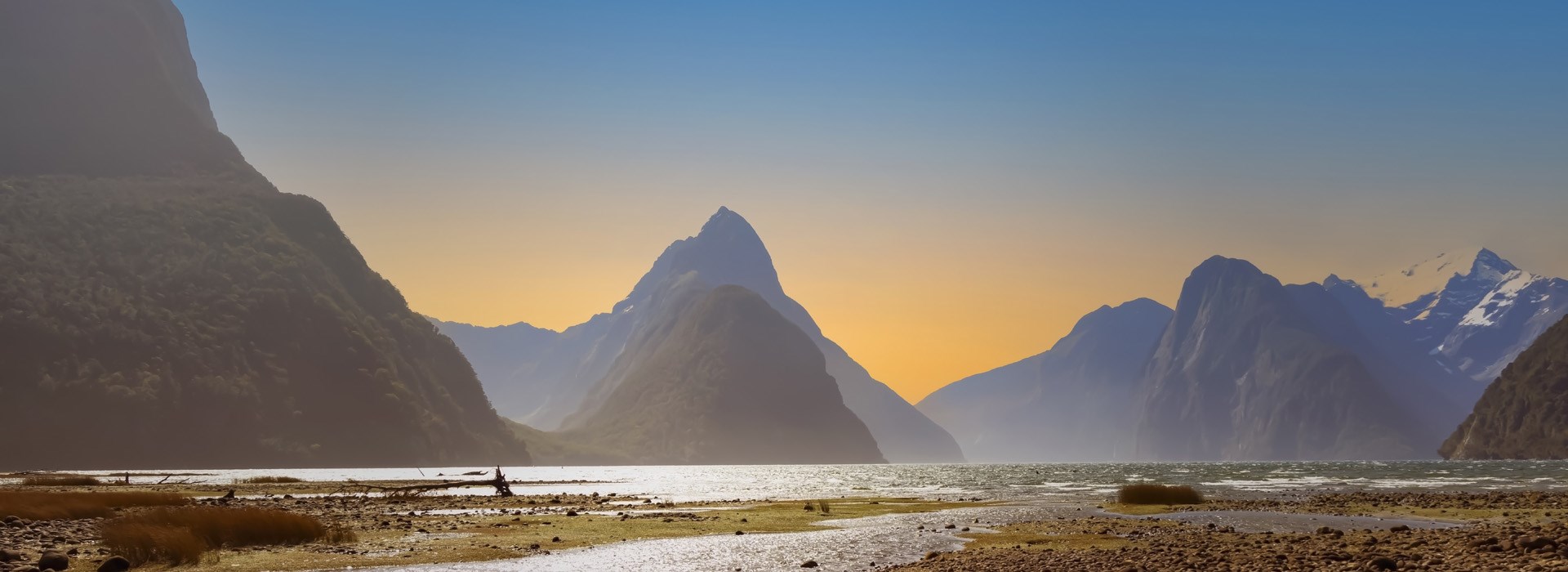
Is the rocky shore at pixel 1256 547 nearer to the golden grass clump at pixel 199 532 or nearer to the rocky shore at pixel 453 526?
the rocky shore at pixel 453 526

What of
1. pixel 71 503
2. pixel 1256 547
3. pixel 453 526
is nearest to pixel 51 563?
pixel 453 526

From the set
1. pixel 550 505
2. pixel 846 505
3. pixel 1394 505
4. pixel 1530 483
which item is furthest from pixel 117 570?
pixel 1530 483

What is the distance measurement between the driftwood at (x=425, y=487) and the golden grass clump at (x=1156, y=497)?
4008 cm

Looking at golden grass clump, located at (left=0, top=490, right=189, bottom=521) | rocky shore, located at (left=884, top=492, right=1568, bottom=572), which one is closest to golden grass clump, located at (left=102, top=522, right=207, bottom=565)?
golden grass clump, located at (left=0, top=490, right=189, bottom=521)

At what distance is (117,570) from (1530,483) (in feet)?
338

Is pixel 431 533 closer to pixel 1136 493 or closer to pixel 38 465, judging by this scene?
pixel 1136 493

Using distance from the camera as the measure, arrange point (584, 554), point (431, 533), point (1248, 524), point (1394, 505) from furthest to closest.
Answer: point (1394, 505)
point (1248, 524)
point (431, 533)
point (584, 554)

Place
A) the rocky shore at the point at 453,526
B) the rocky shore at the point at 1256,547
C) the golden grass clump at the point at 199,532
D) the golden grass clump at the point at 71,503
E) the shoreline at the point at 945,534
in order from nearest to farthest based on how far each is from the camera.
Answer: the rocky shore at the point at 1256,547 < the shoreline at the point at 945,534 < the golden grass clump at the point at 199,532 < the rocky shore at the point at 453,526 < the golden grass clump at the point at 71,503

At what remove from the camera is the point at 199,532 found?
34594mm

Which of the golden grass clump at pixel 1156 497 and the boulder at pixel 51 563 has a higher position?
the boulder at pixel 51 563

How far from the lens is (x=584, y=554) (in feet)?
117

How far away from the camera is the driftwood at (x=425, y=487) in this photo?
240ft

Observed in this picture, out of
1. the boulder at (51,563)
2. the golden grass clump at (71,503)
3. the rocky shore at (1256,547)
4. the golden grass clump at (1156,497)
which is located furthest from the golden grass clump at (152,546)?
the golden grass clump at (1156,497)

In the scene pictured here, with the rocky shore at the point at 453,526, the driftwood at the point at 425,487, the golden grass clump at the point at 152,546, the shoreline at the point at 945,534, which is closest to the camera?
the shoreline at the point at 945,534
